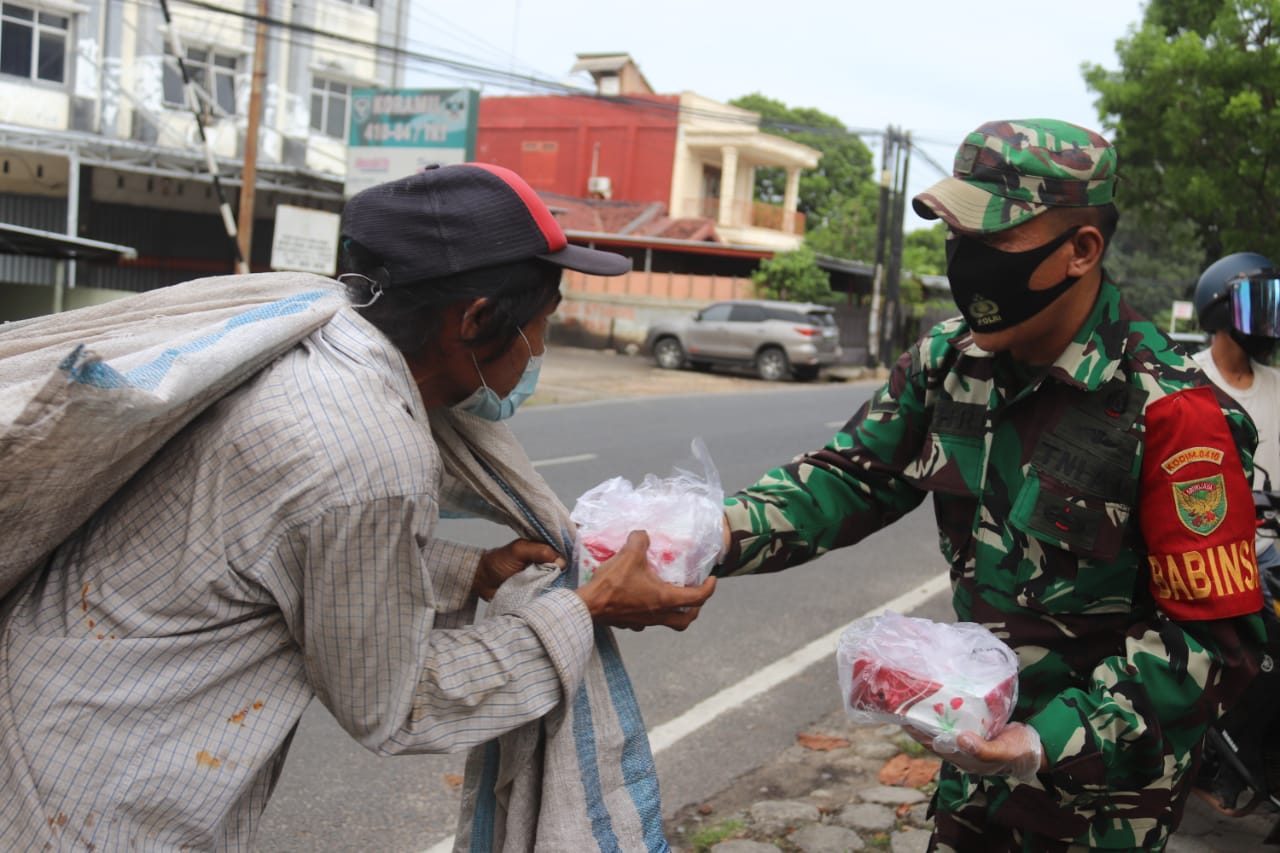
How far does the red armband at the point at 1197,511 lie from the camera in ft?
6.20

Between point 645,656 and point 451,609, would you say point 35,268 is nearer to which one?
point 645,656

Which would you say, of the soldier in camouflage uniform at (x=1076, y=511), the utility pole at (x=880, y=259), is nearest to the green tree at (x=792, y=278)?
the utility pole at (x=880, y=259)

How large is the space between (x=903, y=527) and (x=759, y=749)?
188 inches

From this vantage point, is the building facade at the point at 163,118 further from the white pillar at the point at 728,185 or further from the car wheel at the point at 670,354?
the white pillar at the point at 728,185

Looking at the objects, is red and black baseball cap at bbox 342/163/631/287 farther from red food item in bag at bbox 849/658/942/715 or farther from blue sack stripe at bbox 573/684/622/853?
red food item in bag at bbox 849/658/942/715

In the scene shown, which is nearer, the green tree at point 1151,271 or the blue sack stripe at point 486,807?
the blue sack stripe at point 486,807

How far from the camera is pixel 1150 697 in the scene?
1.90 metres

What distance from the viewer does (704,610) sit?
6199 mm

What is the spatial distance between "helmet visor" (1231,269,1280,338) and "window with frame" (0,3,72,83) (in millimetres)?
21677

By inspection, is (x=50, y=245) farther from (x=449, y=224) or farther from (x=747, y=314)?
(x=747, y=314)

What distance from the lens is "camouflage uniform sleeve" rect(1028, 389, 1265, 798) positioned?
1.89 metres

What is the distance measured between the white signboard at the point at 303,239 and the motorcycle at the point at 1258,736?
49.6 feet

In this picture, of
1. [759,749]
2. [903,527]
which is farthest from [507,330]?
[903,527]

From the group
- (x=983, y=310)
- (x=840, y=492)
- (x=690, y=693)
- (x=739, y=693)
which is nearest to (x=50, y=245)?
(x=690, y=693)
